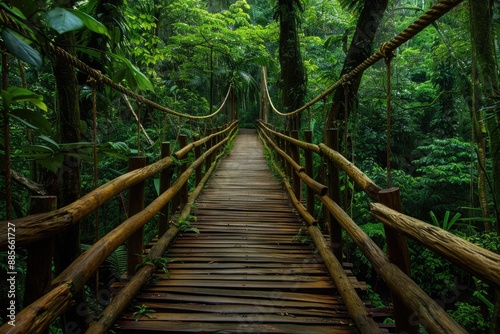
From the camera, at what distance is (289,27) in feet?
20.9

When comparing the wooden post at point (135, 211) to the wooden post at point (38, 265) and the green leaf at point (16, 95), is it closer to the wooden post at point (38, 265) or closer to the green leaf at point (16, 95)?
the wooden post at point (38, 265)

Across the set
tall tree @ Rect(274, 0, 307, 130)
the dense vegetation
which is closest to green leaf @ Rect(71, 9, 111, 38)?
the dense vegetation

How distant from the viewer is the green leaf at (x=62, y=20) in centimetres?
67

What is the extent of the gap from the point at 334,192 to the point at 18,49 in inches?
76.6

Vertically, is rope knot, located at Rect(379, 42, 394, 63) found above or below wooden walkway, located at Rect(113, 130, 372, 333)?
above

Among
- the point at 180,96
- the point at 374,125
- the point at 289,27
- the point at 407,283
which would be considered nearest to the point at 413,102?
the point at 374,125

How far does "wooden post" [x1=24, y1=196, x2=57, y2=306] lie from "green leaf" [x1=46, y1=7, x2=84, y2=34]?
52 cm

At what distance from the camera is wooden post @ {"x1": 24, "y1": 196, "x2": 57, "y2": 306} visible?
0.96 meters

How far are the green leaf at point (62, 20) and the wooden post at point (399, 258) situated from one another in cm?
111

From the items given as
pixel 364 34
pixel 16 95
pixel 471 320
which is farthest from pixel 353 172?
pixel 364 34

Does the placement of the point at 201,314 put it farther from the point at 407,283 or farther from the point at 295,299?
the point at 407,283

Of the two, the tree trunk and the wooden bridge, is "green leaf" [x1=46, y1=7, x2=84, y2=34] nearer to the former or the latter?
the wooden bridge

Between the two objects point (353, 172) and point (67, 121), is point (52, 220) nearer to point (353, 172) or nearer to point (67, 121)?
point (67, 121)

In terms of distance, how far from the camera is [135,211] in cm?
202
